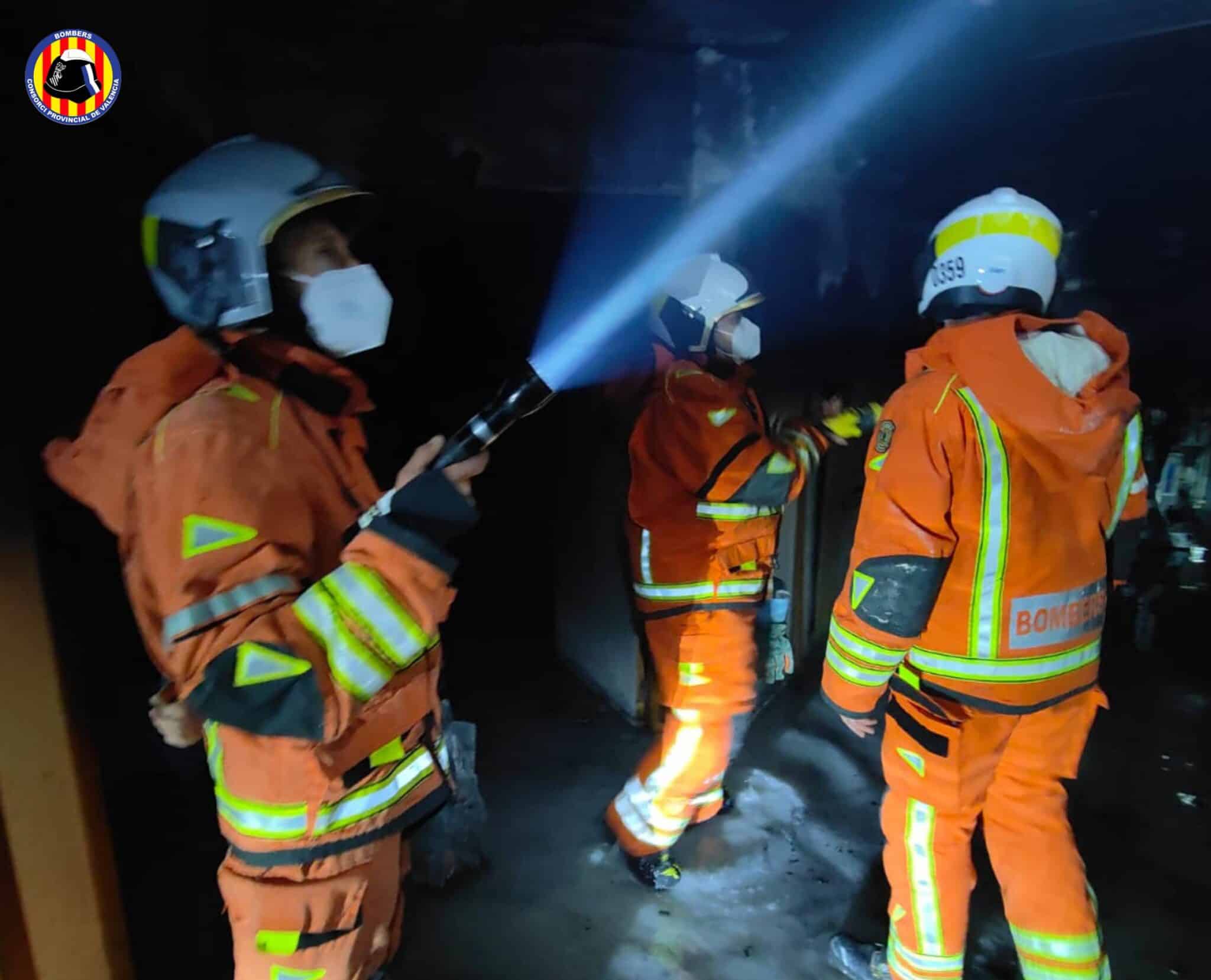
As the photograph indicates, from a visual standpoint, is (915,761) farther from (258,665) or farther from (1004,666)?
(258,665)

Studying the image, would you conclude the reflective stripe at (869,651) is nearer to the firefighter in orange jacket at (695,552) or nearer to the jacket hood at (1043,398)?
the jacket hood at (1043,398)

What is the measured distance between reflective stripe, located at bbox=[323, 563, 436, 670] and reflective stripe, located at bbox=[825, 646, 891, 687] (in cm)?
124

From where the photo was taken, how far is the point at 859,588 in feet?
6.59

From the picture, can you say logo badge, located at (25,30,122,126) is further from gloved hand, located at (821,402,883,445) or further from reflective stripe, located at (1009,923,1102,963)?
reflective stripe, located at (1009,923,1102,963)

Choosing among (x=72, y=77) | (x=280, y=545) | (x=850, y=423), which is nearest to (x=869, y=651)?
(x=850, y=423)

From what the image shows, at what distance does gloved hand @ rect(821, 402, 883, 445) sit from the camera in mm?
3107

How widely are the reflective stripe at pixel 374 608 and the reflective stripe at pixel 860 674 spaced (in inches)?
49.0

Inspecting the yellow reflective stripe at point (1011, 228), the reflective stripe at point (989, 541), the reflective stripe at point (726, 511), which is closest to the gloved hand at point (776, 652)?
the reflective stripe at point (726, 511)

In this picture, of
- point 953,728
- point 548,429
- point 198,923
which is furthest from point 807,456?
point 198,923

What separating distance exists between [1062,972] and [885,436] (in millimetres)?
1501

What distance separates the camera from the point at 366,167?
259 centimetres

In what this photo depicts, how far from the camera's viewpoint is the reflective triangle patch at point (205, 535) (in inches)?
53.1

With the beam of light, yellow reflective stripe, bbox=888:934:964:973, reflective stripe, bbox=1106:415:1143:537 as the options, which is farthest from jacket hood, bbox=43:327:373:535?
yellow reflective stripe, bbox=888:934:964:973

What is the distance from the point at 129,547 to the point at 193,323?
0.48 metres
